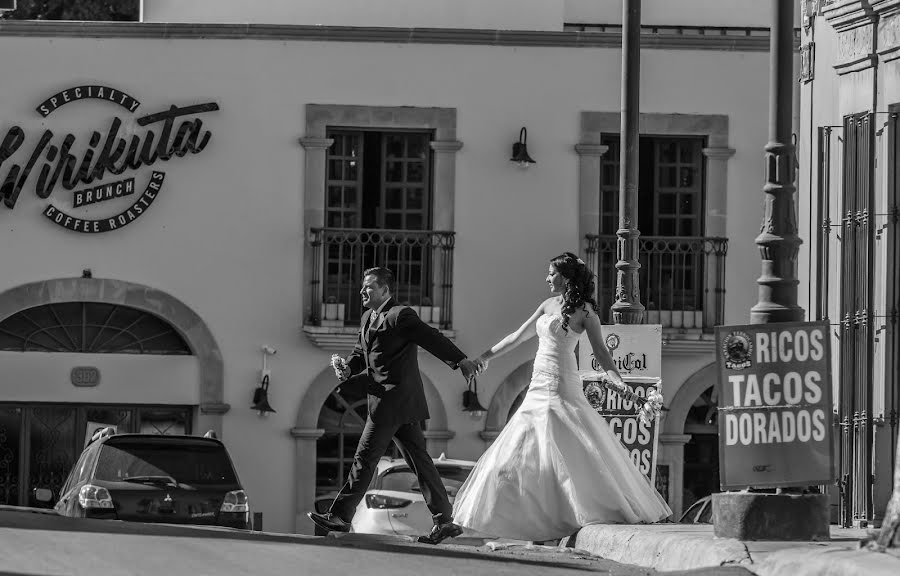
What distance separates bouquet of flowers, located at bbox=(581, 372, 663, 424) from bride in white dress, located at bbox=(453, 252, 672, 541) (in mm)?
58

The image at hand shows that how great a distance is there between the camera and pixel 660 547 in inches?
426

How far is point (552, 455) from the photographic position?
12.3 metres

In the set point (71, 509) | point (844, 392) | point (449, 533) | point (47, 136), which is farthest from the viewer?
point (47, 136)

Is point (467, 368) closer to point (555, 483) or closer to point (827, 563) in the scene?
point (555, 483)

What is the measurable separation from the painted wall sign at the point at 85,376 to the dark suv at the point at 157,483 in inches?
380

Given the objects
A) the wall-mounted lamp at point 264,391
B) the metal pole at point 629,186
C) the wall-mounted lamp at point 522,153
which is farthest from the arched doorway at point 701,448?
the metal pole at point 629,186

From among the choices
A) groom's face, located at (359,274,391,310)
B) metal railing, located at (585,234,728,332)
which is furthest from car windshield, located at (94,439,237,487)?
metal railing, located at (585,234,728,332)

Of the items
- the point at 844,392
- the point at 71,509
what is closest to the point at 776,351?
the point at 844,392

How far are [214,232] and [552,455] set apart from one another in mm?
16420

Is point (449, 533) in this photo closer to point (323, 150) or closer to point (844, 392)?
point (844, 392)

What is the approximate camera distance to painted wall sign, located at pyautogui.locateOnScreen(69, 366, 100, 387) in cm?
2780

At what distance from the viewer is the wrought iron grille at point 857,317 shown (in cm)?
1492

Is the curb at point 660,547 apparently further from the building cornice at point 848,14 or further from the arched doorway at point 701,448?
the arched doorway at point 701,448

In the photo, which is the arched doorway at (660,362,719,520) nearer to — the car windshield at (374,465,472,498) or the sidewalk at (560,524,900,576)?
the car windshield at (374,465,472,498)
